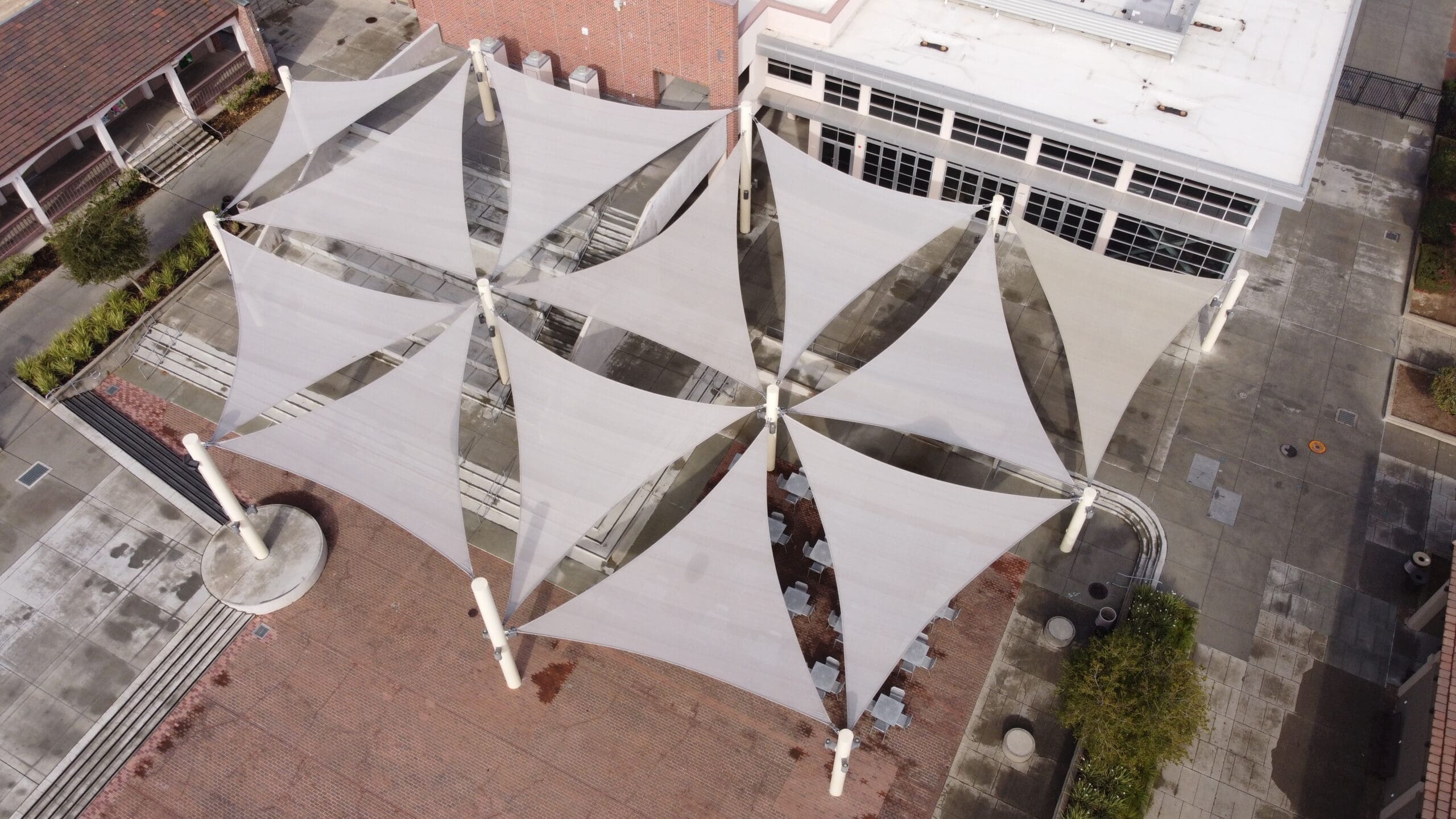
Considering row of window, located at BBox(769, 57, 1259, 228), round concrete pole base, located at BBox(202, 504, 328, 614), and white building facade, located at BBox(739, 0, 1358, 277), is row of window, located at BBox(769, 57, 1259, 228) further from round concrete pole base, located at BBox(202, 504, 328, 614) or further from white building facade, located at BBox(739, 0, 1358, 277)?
round concrete pole base, located at BBox(202, 504, 328, 614)

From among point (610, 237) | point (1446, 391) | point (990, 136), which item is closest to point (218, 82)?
point (610, 237)

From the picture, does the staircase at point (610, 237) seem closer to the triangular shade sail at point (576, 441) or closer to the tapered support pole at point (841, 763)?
the triangular shade sail at point (576, 441)

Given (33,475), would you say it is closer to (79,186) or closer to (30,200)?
(30,200)

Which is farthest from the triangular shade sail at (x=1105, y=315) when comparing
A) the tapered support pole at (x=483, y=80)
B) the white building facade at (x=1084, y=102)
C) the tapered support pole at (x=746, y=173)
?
the tapered support pole at (x=483, y=80)

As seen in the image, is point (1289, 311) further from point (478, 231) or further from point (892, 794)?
point (478, 231)

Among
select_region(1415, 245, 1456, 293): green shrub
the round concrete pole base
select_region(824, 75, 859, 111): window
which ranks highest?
select_region(824, 75, 859, 111): window

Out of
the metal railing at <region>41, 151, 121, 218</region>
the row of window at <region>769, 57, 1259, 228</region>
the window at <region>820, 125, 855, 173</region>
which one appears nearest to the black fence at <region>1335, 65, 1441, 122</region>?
the row of window at <region>769, 57, 1259, 228</region>
